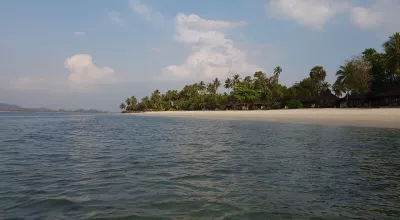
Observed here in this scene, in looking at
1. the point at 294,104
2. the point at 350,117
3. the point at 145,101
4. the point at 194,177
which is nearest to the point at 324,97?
the point at 294,104

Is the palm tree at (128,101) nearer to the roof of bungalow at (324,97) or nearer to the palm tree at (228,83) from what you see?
the palm tree at (228,83)

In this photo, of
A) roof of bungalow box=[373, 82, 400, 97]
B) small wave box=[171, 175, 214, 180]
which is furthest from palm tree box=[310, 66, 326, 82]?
small wave box=[171, 175, 214, 180]

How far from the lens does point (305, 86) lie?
78125 mm

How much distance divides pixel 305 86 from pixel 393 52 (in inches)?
1019

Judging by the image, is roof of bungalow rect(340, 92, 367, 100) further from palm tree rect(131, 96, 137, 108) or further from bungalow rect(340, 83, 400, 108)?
palm tree rect(131, 96, 137, 108)

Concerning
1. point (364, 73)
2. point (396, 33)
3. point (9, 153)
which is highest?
point (396, 33)

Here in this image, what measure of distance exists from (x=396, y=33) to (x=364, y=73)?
8.93m

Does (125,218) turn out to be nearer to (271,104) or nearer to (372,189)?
(372,189)

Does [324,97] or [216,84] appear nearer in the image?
[324,97]

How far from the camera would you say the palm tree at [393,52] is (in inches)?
2077

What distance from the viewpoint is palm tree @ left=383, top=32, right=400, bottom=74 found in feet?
173

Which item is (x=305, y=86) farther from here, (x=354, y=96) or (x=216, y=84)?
(x=216, y=84)

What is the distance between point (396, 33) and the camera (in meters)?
55.0

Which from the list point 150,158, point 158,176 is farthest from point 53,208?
point 150,158
